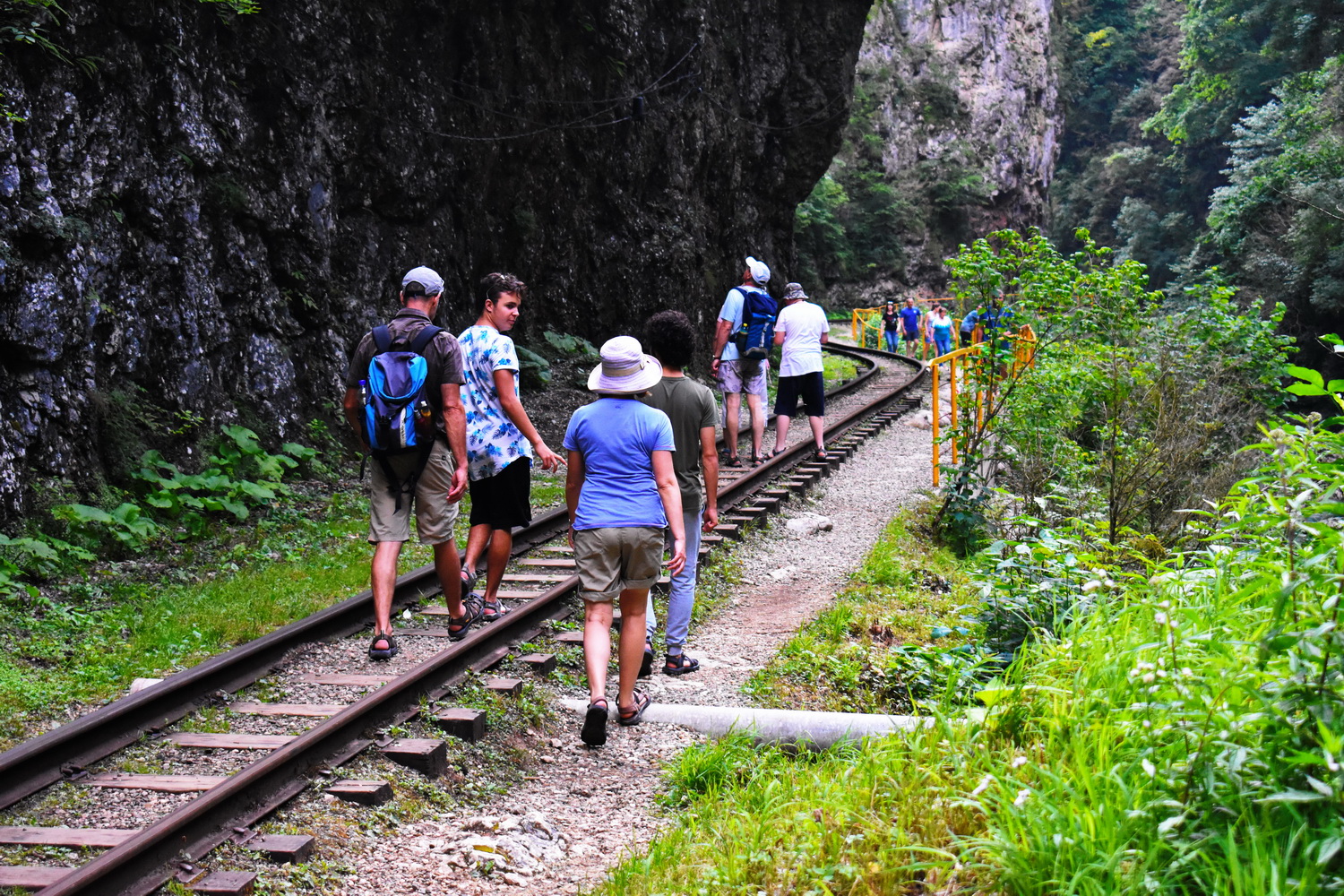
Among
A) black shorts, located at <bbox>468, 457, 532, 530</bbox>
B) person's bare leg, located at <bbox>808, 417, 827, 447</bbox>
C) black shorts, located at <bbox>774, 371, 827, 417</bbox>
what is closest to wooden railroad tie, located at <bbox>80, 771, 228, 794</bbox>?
black shorts, located at <bbox>468, 457, 532, 530</bbox>

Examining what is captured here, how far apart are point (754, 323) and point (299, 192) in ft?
17.0

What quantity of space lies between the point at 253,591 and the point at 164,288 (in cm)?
378

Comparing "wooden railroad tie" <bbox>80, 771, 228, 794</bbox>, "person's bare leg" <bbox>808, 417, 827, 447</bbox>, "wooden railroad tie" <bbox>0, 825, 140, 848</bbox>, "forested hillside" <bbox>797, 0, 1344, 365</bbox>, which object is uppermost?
"forested hillside" <bbox>797, 0, 1344, 365</bbox>

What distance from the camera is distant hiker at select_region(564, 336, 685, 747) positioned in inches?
204

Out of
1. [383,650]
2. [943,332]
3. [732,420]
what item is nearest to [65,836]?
[383,650]

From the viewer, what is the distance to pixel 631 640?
17.6ft

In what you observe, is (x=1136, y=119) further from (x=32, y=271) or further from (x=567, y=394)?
(x=32, y=271)

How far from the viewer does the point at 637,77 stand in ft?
62.6

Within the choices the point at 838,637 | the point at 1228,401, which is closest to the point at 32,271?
the point at 838,637

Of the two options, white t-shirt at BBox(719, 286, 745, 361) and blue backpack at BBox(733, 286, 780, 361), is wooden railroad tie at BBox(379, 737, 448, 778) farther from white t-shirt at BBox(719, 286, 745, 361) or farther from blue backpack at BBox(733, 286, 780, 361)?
blue backpack at BBox(733, 286, 780, 361)

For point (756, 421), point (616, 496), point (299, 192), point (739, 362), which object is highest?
point (299, 192)

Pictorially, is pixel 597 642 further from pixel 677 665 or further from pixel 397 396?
pixel 397 396


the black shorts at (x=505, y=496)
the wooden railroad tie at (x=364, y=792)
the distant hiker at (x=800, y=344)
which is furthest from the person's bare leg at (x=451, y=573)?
the distant hiker at (x=800, y=344)

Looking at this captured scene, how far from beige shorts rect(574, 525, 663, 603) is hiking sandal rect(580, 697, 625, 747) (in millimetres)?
505
